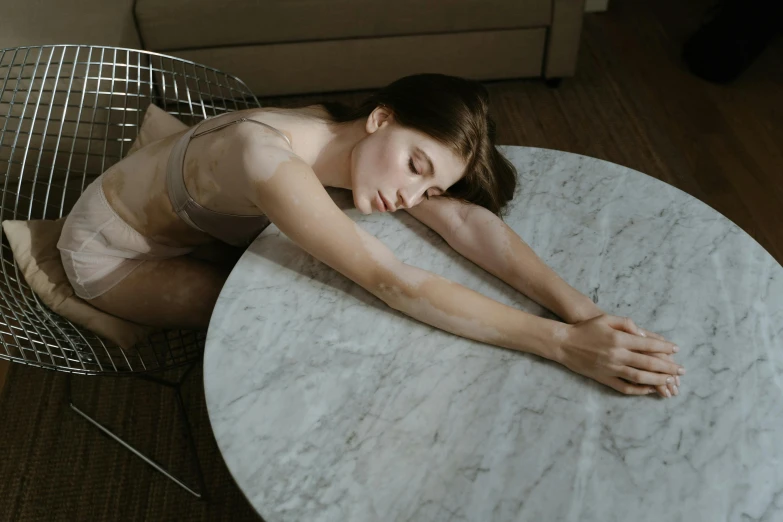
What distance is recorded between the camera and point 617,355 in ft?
3.42

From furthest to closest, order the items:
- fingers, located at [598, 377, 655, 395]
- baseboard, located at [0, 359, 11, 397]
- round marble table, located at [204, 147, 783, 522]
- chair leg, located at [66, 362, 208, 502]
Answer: baseboard, located at [0, 359, 11, 397] < chair leg, located at [66, 362, 208, 502] < fingers, located at [598, 377, 655, 395] < round marble table, located at [204, 147, 783, 522]

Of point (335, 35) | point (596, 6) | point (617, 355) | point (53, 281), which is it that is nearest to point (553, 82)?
point (596, 6)

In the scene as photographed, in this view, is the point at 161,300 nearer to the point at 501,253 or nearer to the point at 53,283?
the point at 53,283

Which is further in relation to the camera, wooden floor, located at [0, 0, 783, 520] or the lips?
wooden floor, located at [0, 0, 783, 520]

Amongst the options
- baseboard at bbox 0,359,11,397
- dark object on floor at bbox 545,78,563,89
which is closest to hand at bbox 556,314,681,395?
baseboard at bbox 0,359,11,397

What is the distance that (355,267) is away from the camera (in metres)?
1.14

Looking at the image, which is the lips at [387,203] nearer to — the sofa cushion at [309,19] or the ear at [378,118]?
the ear at [378,118]

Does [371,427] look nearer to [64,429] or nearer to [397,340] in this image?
[397,340]

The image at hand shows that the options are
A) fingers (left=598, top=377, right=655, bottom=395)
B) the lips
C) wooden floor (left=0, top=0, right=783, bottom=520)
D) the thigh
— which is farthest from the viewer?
wooden floor (left=0, top=0, right=783, bottom=520)

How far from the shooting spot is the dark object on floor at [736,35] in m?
2.59

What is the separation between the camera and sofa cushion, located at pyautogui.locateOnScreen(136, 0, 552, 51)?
2287 millimetres

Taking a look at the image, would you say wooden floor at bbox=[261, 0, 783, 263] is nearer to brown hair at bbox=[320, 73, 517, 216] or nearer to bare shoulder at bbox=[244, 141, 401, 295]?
brown hair at bbox=[320, 73, 517, 216]

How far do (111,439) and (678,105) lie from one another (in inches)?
87.2

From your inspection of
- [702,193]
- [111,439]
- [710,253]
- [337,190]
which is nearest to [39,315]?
[111,439]
